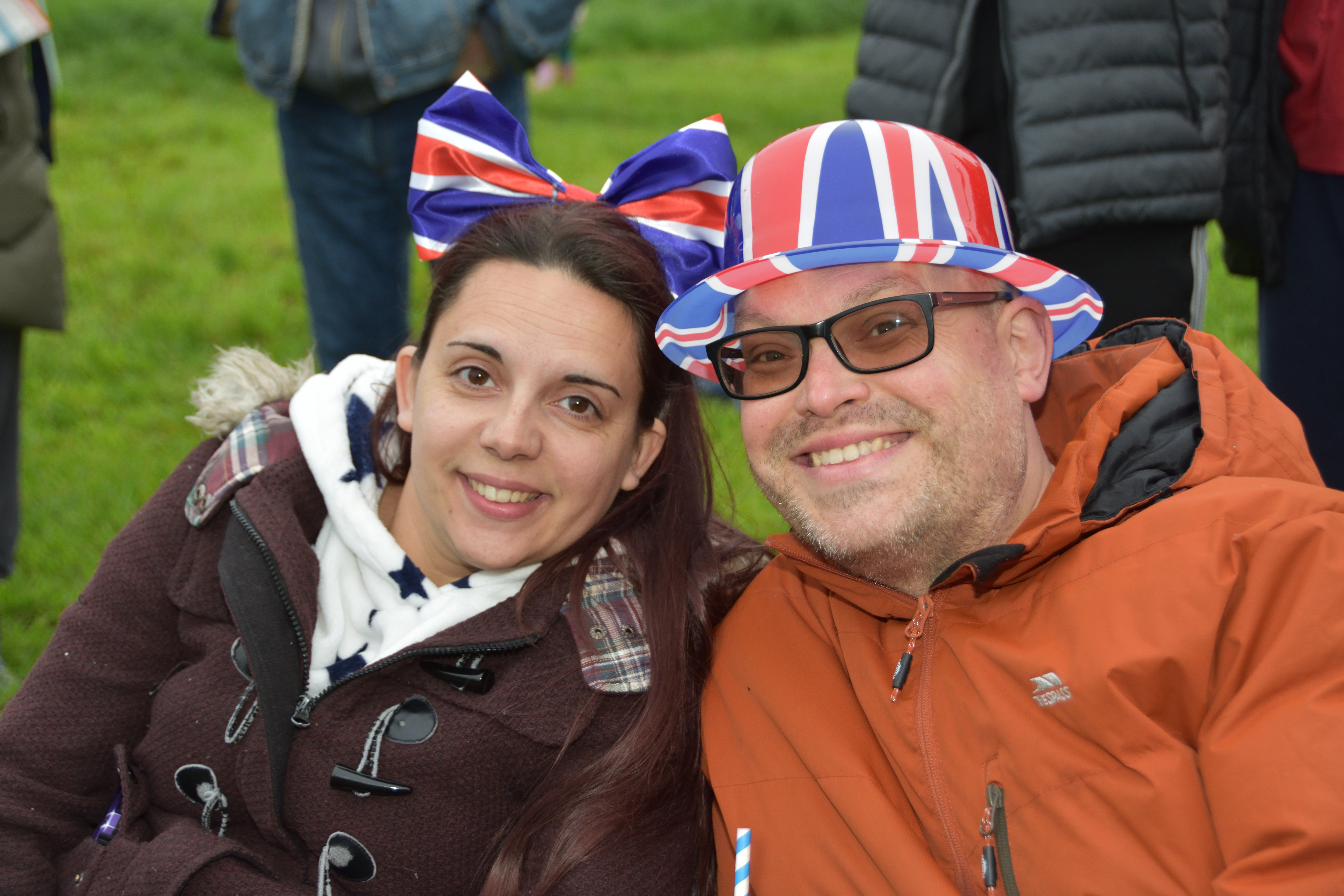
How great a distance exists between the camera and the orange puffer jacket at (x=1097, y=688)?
1639mm

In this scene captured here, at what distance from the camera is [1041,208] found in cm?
280

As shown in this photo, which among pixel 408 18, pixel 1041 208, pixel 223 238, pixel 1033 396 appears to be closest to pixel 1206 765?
pixel 1033 396

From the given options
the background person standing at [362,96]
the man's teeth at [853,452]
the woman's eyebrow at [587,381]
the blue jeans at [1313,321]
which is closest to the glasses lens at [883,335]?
the man's teeth at [853,452]

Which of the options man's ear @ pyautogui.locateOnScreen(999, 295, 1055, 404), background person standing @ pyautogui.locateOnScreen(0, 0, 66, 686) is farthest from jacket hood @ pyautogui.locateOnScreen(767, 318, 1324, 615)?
background person standing @ pyautogui.locateOnScreen(0, 0, 66, 686)

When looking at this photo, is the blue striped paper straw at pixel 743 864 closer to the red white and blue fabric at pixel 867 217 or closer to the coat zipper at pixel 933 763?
the coat zipper at pixel 933 763

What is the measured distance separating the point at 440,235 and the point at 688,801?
1.34 m

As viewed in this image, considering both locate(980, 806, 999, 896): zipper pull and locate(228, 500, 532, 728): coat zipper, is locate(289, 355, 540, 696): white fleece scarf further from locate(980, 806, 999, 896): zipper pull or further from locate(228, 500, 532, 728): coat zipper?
locate(980, 806, 999, 896): zipper pull

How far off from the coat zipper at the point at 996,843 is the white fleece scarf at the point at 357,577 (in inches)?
40.1

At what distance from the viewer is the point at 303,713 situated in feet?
7.54

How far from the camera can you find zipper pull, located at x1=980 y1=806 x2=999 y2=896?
1.85 meters

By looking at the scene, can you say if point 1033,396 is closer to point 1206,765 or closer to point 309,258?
point 1206,765

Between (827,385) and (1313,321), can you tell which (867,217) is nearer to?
(827,385)

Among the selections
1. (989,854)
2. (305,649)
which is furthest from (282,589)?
(989,854)

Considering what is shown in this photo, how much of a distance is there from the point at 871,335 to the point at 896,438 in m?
0.18
